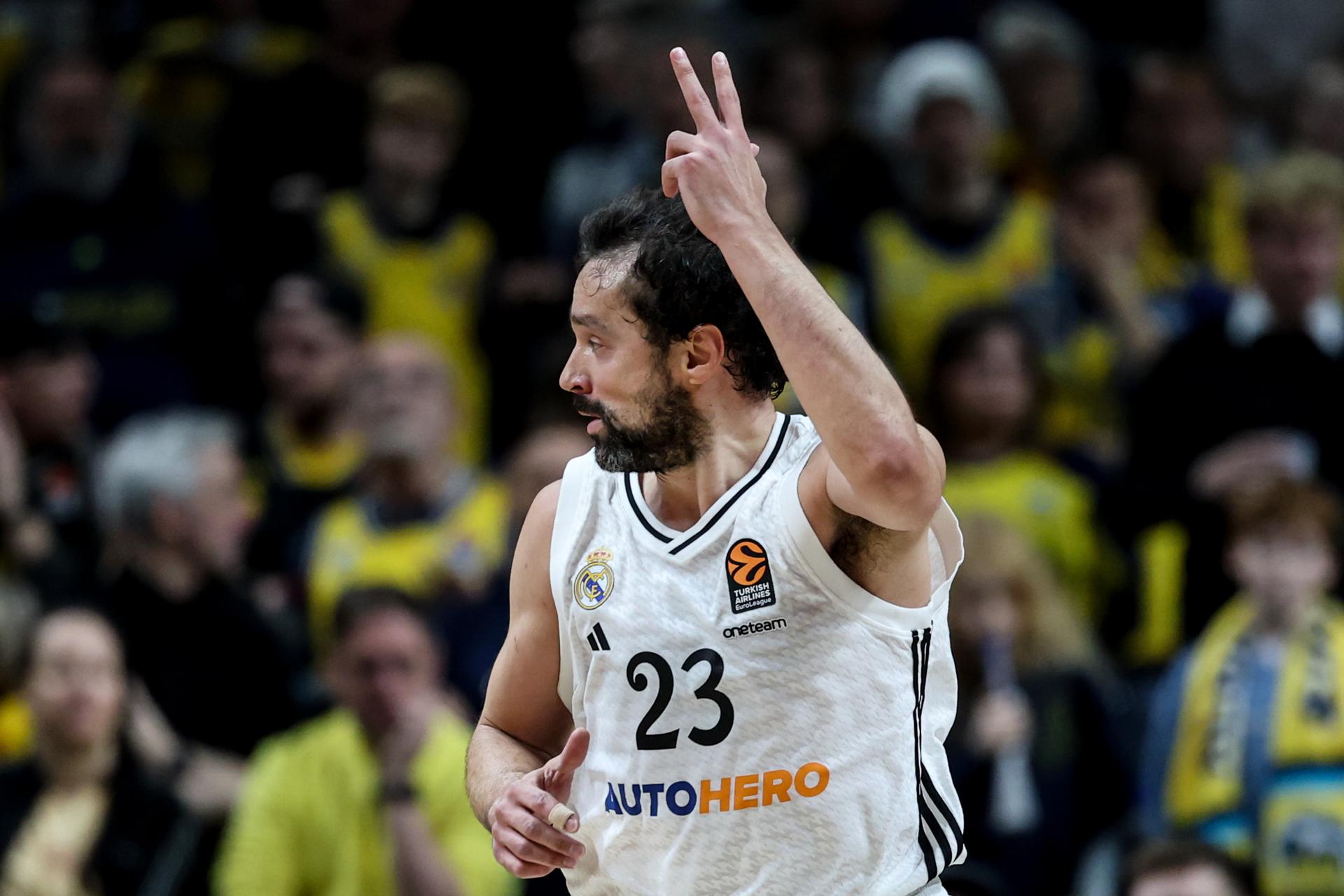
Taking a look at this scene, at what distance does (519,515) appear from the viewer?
27.1ft

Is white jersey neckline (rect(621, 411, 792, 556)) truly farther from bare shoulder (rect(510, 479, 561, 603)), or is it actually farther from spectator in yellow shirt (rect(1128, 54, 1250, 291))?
spectator in yellow shirt (rect(1128, 54, 1250, 291))

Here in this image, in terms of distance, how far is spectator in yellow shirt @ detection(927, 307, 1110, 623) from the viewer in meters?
8.78

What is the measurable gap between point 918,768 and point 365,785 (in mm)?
3960

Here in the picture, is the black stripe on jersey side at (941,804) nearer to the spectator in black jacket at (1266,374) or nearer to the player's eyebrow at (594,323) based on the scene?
the player's eyebrow at (594,323)

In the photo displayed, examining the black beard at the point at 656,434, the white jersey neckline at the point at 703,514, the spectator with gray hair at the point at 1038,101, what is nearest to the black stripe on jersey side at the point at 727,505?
the white jersey neckline at the point at 703,514

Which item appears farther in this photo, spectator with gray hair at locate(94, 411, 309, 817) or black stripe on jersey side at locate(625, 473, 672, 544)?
spectator with gray hair at locate(94, 411, 309, 817)

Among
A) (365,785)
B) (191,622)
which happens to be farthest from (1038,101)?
(365,785)

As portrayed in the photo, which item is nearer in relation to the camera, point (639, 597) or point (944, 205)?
point (639, 597)

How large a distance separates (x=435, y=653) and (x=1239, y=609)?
309 centimetres

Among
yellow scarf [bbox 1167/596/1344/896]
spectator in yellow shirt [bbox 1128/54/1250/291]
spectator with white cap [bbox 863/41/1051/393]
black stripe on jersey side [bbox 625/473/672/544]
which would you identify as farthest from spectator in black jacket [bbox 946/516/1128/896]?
spectator in yellow shirt [bbox 1128/54/1250/291]

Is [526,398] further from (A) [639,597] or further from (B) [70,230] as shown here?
(A) [639,597]

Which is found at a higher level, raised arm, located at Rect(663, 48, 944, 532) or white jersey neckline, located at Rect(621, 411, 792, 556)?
raised arm, located at Rect(663, 48, 944, 532)

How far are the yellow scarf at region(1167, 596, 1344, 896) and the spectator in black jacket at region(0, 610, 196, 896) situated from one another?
3.86 m

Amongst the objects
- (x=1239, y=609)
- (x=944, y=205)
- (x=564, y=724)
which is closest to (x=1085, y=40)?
(x=944, y=205)
